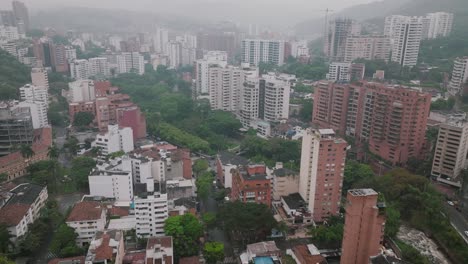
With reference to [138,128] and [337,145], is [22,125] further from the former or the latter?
[337,145]

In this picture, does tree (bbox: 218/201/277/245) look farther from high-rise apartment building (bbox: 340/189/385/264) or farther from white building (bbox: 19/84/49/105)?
white building (bbox: 19/84/49/105)

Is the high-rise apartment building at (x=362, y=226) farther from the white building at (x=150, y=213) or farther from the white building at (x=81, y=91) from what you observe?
the white building at (x=81, y=91)

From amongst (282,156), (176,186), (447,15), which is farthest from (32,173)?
(447,15)

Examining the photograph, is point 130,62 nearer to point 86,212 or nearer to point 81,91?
point 81,91

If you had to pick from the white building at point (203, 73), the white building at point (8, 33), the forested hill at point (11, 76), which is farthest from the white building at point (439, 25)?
the white building at point (8, 33)

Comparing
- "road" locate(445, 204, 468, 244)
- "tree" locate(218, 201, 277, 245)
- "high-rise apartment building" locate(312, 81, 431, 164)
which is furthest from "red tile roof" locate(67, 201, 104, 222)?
"high-rise apartment building" locate(312, 81, 431, 164)

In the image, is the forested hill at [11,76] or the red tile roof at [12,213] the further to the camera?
the forested hill at [11,76]

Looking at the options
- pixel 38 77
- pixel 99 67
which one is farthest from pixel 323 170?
pixel 99 67
